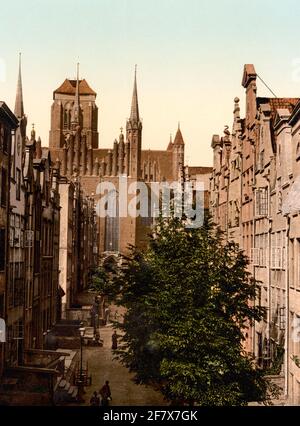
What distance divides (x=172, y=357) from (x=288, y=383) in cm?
608

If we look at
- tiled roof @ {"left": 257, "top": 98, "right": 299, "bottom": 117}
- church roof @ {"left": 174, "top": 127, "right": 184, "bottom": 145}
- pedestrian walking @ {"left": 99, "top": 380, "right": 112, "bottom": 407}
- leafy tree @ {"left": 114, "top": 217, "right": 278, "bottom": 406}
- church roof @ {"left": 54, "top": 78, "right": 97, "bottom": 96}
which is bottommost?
pedestrian walking @ {"left": 99, "top": 380, "right": 112, "bottom": 407}

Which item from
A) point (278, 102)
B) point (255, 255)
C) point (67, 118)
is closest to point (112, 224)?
point (67, 118)

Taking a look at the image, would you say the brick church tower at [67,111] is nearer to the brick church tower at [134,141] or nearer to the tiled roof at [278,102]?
the brick church tower at [134,141]

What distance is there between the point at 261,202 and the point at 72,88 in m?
72.7

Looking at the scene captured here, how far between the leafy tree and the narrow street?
1868 millimetres

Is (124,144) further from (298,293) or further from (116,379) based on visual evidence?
(298,293)

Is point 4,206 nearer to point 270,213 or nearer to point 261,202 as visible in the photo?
point 270,213

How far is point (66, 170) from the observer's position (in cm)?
9506

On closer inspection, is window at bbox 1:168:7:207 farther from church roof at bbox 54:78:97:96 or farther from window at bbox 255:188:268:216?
church roof at bbox 54:78:97:96

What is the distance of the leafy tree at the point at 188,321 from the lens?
21547 mm

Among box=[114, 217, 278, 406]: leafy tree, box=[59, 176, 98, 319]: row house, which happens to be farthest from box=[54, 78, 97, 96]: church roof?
box=[114, 217, 278, 406]: leafy tree

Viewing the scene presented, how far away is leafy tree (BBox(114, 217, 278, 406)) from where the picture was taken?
848 inches
